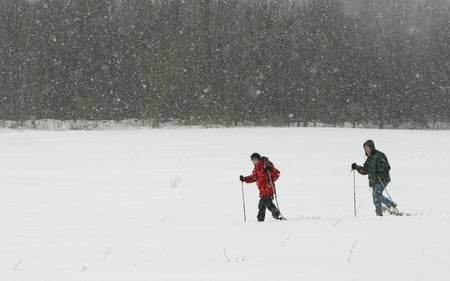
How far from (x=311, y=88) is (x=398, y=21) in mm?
10920

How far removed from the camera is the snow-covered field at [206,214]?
21.2 feet

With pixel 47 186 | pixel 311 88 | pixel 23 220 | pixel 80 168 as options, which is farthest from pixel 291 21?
pixel 23 220

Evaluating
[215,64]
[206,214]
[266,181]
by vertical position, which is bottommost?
[206,214]

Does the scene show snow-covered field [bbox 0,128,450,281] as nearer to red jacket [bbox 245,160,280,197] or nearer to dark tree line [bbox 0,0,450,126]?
red jacket [bbox 245,160,280,197]

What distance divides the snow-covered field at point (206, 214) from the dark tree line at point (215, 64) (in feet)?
44.2

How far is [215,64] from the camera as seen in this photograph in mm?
48094

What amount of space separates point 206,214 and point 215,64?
35749 millimetres

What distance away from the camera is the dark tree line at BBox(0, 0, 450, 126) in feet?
152

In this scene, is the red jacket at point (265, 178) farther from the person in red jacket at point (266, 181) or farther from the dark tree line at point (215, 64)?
the dark tree line at point (215, 64)

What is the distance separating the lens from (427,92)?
48.7 metres

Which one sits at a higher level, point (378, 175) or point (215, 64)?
point (215, 64)

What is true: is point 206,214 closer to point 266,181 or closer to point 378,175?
point 266,181

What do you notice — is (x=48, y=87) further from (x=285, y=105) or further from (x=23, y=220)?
(x=23, y=220)

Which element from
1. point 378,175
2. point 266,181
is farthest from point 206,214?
point 378,175
